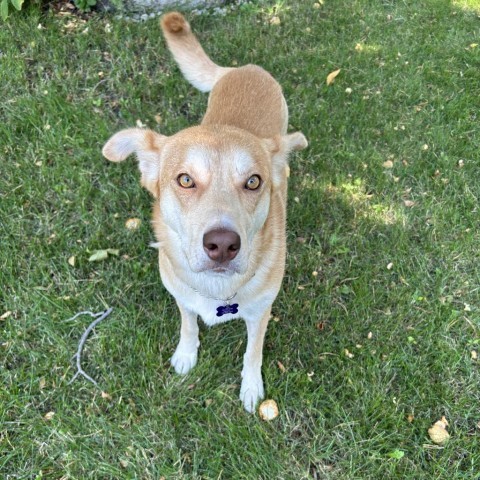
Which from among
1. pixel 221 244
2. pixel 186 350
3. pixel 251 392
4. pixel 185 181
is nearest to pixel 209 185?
pixel 185 181

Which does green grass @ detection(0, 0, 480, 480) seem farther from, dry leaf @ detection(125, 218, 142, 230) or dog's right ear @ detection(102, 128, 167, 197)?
dog's right ear @ detection(102, 128, 167, 197)

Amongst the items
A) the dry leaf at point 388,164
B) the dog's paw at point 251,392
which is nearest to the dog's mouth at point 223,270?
the dog's paw at point 251,392

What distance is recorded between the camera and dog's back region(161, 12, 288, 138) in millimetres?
3230

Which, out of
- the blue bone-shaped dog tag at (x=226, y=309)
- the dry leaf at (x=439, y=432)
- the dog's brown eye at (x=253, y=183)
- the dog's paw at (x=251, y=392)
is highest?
the dog's brown eye at (x=253, y=183)

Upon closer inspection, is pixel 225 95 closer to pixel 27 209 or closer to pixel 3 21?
pixel 27 209

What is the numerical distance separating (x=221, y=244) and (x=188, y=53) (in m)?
2.47

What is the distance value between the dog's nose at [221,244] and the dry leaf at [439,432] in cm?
172

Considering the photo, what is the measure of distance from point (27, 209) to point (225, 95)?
1.73m

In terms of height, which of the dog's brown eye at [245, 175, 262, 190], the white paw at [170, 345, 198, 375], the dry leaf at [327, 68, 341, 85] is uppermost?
the dog's brown eye at [245, 175, 262, 190]

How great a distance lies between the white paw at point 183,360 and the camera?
2.98 m

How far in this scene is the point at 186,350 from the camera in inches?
118

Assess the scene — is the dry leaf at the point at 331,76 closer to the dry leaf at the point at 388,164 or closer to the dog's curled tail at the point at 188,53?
the dry leaf at the point at 388,164

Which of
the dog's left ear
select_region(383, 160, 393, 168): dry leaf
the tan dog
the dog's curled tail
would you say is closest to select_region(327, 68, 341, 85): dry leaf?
select_region(383, 160, 393, 168): dry leaf

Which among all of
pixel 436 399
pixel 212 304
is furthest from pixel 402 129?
pixel 212 304
